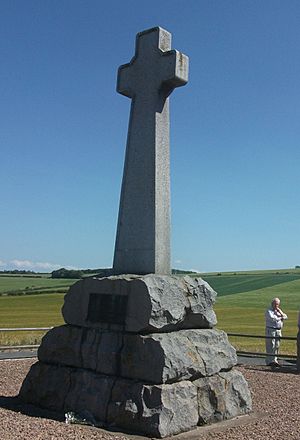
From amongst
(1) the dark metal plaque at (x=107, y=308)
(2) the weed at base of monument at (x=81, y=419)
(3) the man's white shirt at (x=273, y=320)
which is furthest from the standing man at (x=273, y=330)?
(2) the weed at base of monument at (x=81, y=419)

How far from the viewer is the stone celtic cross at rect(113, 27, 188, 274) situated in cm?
882

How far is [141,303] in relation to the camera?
Result: 7.83m

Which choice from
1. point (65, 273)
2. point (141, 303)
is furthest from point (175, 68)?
point (65, 273)

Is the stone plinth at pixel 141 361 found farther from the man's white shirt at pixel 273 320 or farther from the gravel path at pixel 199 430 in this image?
the man's white shirt at pixel 273 320

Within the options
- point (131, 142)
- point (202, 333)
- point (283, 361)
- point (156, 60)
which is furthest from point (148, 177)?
point (283, 361)

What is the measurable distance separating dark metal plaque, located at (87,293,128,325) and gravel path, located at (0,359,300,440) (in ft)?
5.01

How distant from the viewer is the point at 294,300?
48562 millimetres

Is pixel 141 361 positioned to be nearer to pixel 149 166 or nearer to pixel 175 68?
pixel 149 166

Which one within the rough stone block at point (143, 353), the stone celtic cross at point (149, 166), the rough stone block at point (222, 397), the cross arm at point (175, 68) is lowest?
the rough stone block at point (222, 397)

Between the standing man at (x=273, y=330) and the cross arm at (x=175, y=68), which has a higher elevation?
the cross arm at (x=175, y=68)

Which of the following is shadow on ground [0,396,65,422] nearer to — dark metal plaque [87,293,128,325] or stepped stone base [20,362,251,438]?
stepped stone base [20,362,251,438]

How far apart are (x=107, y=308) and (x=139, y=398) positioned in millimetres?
1503

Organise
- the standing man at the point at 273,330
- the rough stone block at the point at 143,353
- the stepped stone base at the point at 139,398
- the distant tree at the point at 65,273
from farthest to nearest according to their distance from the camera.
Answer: the distant tree at the point at 65,273 → the standing man at the point at 273,330 → the rough stone block at the point at 143,353 → the stepped stone base at the point at 139,398

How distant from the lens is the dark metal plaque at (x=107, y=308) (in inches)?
319
